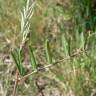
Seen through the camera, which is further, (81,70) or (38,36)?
(38,36)

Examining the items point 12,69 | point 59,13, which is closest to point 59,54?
point 12,69

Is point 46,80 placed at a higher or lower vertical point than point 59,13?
lower

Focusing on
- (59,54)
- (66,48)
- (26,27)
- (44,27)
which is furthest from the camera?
(44,27)

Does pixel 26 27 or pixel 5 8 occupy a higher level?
pixel 26 27

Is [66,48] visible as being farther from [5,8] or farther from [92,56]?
[5,8]

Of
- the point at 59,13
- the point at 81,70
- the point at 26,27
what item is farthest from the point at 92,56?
the point at 26,27

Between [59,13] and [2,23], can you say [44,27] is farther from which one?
[2,23]

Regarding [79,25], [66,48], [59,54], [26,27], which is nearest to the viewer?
[26,27]

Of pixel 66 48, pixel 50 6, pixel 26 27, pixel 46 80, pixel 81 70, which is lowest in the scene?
pixel 46 80

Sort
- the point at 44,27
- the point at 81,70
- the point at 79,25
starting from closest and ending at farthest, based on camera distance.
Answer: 1. the point at 81,70
2. the point at 79,25
3. the point at 44,27
